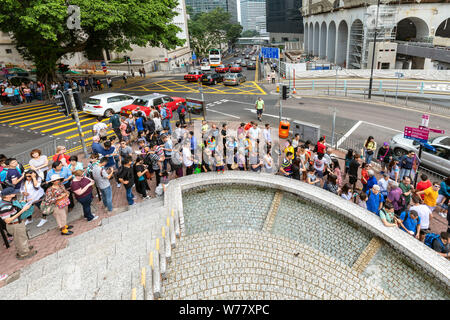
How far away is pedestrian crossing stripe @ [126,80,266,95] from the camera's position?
3170 centimetres

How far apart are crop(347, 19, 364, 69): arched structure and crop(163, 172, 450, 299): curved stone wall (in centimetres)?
4462

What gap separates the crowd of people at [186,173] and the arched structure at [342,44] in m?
51.1

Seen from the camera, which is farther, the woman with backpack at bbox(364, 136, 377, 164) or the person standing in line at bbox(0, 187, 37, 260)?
the woman with backpack at bbox(364, 136, 377, 164)

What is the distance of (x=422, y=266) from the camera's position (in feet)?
23.1

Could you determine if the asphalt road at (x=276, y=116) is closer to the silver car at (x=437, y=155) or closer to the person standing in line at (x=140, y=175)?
the silver car at (x=437, y=155)

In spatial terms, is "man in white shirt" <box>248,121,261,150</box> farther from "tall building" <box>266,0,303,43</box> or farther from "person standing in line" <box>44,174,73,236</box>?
"tall building" <box>266,0,303,43</box>

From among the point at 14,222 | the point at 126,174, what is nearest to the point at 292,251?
the point at 126,174

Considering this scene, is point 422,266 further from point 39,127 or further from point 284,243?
point 39,127

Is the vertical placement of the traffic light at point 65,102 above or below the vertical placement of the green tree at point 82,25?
below

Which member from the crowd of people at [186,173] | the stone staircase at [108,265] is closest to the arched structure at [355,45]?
the crowd of people at [186,173]

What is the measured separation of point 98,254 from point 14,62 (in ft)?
184

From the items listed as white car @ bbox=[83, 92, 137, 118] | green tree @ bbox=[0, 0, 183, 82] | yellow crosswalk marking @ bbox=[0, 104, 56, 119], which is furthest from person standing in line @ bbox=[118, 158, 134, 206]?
yellow crosswalk marking @ bbox=[0, 104, 56, 119]

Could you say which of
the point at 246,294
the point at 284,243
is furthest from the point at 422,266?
the point at 246,294

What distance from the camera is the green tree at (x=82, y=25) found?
20.8 m
